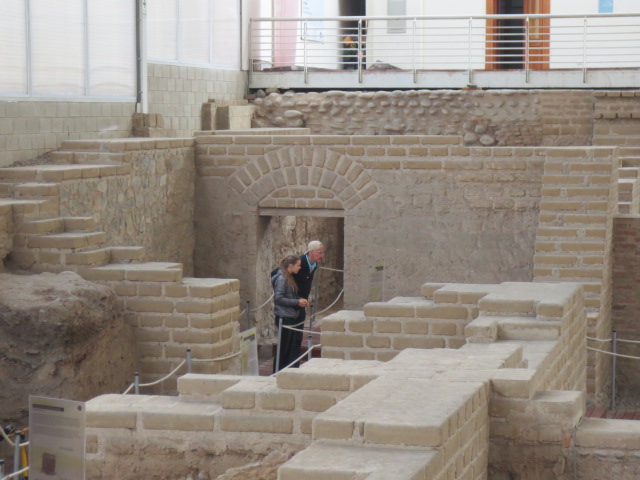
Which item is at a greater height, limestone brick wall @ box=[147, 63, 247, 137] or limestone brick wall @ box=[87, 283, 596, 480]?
limestone brick wall @ box=[147, 63, 247, 137]

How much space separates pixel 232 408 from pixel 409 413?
4.16 feet

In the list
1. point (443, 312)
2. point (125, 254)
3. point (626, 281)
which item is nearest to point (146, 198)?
point (125, 254)

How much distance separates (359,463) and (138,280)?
5.45 metres

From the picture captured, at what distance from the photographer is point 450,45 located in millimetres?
23578

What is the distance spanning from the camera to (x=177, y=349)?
1013 centimetres

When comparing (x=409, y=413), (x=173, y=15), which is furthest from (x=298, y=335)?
(x=409, y=413)

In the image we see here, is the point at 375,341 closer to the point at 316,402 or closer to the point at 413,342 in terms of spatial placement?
the point at 413,342

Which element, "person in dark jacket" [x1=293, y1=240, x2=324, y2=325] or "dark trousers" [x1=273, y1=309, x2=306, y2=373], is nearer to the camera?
"dark trousers" [x1=273, y1=309, x2=306, y2=373]

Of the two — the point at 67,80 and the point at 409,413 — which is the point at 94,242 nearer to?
the point at 67,80

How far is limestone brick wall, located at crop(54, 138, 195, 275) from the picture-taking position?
12.3 meters

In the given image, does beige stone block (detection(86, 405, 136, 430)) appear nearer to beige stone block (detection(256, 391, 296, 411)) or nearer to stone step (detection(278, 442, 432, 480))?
beige stone block (detection(256, 391, 296, 411))

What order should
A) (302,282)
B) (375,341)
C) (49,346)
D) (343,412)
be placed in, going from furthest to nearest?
1. (302,282)
2. (49,346)
3. (375,341)
4. (343,412)

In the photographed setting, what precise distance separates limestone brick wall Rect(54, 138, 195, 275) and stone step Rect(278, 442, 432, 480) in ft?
22.6

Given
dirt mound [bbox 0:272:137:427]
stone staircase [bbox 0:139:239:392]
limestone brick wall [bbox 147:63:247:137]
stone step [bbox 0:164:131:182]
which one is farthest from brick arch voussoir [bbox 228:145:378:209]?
dirt mound [bbox 0:272:137:427]
